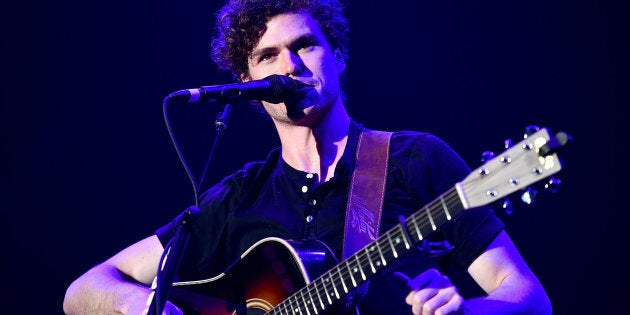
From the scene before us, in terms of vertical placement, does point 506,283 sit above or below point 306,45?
below

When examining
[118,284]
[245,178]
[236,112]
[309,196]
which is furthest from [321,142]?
[236,112]

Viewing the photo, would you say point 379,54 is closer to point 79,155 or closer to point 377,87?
point 377,87

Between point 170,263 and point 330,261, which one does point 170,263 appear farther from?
point 330,261

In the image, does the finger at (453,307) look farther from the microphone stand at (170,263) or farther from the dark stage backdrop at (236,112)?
the dark stage backdrop at (236,112)

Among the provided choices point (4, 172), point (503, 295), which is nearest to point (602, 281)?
point (503, 295)

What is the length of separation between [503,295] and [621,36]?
6.95 ft

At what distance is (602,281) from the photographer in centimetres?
374

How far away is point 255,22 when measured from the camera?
10.9ft

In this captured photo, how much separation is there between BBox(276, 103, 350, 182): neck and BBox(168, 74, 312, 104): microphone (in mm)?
240

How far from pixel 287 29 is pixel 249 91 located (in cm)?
72

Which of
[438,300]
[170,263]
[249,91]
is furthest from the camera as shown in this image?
[249,91]

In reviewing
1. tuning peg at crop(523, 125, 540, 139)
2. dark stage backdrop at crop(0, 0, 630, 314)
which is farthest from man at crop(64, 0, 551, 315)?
dark stage backdrop at crop(0, 0, 630, 314)

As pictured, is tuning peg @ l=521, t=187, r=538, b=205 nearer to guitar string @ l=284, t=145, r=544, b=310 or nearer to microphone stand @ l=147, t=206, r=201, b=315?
guitar string @ l=284, t=145, r=544, b=310

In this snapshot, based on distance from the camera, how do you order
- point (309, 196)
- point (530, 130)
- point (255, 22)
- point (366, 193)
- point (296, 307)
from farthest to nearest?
point (255, 22)
point (309, 196)
point (366, 193)
point (296, 307)
point (530, 130)
